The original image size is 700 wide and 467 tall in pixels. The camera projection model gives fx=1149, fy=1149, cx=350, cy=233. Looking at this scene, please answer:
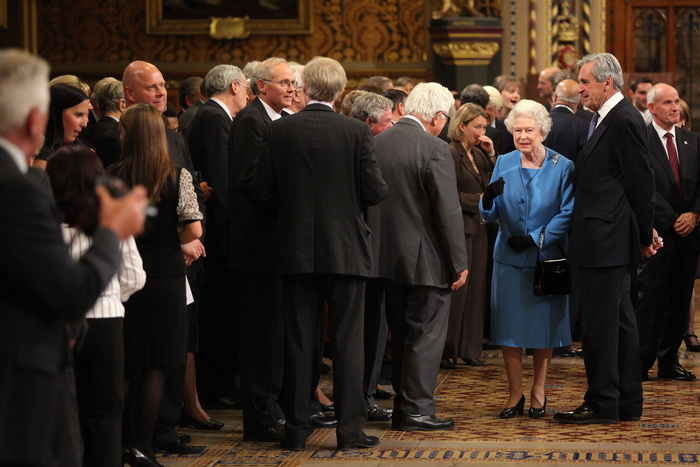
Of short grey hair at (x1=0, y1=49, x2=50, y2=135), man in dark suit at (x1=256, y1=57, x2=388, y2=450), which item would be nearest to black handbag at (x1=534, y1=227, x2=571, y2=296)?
man in dark suit at (x1=256, y1=57, x2=388, y2=450)

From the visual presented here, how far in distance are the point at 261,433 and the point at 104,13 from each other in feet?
29.8

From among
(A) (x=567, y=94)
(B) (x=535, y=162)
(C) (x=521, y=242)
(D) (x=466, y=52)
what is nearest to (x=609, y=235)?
(C) (x=521, y=242)

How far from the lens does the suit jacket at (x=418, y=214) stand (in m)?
5.43

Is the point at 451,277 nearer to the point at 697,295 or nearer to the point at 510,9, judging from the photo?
the point at 697,295

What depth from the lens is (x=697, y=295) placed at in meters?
10.6

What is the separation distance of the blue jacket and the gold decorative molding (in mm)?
6586

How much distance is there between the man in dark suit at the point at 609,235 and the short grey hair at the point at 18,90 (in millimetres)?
3430

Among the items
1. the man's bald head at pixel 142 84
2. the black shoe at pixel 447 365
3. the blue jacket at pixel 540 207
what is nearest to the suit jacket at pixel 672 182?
the blue jacket at pixel 540 207

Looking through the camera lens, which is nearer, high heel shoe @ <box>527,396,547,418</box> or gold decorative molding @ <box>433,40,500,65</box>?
high heel shoe @ <box>527,396,547,418</box>

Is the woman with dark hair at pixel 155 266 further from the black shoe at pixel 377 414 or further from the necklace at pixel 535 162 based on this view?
the necklace at pixel 535 162

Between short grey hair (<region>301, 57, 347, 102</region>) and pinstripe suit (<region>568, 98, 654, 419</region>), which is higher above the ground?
short grey hair (<region>301, 57, 347, 102</region>)

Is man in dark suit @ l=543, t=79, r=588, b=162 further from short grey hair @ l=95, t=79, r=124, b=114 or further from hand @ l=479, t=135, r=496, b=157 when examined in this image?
short grey hair @ l=95, t=79, r=124, b=114

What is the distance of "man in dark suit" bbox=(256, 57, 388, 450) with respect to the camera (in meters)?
5.02

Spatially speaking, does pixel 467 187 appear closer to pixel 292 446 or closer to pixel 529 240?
pixel 529 240
